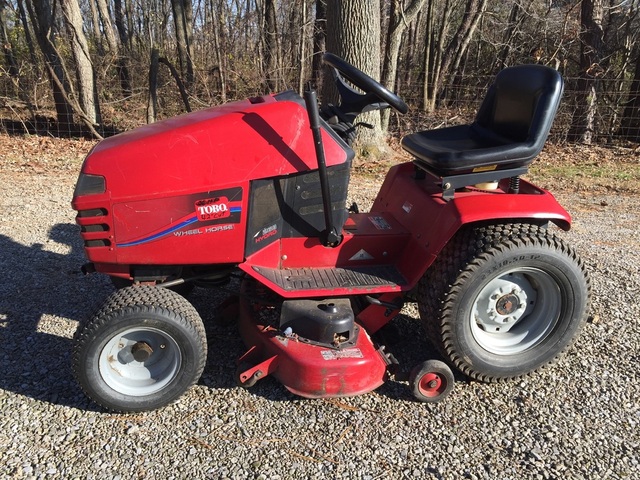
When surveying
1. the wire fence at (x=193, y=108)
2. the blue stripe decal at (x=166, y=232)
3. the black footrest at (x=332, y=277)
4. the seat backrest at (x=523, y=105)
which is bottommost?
the wire fence at (x=193, y=108)

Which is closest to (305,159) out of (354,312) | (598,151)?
(354,312)

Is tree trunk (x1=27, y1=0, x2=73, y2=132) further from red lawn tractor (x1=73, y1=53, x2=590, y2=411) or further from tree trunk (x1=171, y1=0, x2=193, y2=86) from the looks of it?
red lawn tractor (x1=73, y1=53, x2=590, y2=411)

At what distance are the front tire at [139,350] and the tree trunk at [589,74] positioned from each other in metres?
8.51

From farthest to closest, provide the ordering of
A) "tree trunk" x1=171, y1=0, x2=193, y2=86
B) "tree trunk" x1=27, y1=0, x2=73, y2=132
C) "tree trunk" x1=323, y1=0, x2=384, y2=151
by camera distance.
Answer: "tree trunk" x1=171, y1=0, x2=193, y2=86, "tree trunk" x1=27, y1=0, x2=73, y2=132, "tree trunk" x1=323, y1=0, x2=384, y2=151

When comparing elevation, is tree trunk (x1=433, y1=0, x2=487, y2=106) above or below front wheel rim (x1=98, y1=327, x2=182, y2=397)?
above

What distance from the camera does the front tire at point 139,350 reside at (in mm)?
2395

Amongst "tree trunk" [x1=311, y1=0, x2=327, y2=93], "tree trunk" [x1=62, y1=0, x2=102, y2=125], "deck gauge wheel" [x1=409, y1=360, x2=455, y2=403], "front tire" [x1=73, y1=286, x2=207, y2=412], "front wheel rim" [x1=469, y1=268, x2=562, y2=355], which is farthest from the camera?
"tree trunk" [x1=311, y1=0, x2=327, y2=93]

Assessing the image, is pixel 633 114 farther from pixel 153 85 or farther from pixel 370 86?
pixel 370 86

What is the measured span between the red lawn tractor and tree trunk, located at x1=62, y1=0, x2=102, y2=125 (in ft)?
21.8

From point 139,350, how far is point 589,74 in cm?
913

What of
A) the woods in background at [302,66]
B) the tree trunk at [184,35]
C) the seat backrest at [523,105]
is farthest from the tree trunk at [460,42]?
the seat backrest at [523,105]

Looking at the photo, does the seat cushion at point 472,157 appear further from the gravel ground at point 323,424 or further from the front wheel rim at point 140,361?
the front wheel rim at point 140,361

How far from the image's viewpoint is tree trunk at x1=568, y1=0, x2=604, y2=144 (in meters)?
8.95

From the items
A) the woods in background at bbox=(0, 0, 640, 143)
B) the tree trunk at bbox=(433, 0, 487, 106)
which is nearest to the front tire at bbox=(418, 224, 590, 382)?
the woods in background at bbox=(0, 0, 640, 143)
